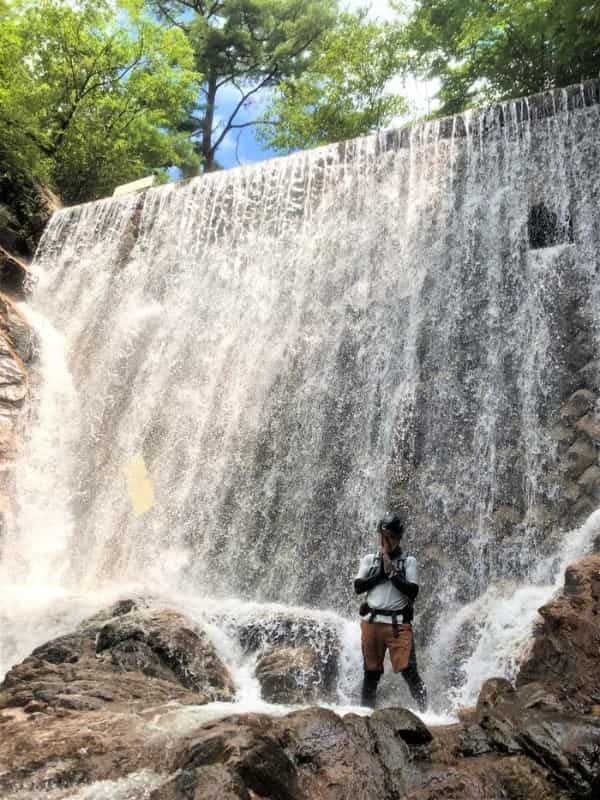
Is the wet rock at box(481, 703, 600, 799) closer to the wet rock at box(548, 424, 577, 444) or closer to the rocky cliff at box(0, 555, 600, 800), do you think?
the rocky cliff at box(0, 555, 600, 800)

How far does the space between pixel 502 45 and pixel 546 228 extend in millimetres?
9479

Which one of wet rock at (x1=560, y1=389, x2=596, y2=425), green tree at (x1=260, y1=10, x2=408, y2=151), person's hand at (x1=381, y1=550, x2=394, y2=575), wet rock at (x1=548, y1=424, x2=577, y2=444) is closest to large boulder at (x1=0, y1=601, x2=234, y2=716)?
person's hand at (x1=381, y1=550, x2=394, y2=575)

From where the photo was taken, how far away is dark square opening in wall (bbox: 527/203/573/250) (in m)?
11.1

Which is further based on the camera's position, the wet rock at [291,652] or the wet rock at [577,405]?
the wet rock at [577,405]

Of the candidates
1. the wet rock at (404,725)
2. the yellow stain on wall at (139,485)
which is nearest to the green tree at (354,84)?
the yellow stain on wall at (139,485)

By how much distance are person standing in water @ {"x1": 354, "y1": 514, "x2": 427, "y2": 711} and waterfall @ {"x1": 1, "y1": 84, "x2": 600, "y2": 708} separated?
3.48 metres

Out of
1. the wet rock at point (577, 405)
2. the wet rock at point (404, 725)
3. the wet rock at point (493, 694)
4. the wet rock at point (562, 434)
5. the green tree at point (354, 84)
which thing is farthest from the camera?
the green tree at point (354, 84)

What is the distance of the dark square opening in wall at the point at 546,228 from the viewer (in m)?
11.1

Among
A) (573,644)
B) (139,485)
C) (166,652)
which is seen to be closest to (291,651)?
(166,652)

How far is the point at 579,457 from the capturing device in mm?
8570

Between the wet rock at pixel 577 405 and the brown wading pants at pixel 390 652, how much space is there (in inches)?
216

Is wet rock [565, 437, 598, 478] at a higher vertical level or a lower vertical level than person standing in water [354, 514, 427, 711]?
higher

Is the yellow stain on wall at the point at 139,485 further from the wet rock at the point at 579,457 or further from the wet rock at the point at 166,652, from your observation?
the wet rock at the point at 579,457

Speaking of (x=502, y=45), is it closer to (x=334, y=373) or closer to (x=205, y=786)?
(x=334, y=373)
